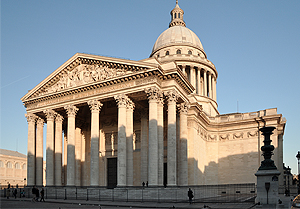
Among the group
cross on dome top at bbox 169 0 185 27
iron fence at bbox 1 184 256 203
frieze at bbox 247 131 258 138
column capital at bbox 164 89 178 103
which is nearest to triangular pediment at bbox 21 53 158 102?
column capital at bbox 164 89 178 103

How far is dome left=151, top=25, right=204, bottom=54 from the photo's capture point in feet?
226

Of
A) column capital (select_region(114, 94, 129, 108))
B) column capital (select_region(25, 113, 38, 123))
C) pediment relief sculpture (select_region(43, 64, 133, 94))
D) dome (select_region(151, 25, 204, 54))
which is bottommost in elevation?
column capital (select_region(25, 113, 38, 123))

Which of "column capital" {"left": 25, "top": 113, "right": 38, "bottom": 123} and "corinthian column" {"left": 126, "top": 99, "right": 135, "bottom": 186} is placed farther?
"column capital" {"left": 25, "top": 113, "right": 38, "bottom": 123}

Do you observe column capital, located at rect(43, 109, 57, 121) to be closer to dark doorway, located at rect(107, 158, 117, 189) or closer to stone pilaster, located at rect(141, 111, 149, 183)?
dark doorway, located at rect(107, 158, 117, 189)

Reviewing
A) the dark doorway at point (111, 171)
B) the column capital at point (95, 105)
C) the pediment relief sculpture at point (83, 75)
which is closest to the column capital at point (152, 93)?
the pediment relief sculpture at point (83, 75)

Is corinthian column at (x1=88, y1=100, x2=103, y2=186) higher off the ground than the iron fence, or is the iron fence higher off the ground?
corinthian column at (x1=88, y1=100, x2=103, y2=186)

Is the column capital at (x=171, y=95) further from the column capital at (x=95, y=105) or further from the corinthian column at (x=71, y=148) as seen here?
the corinthian column at (x=71, y=148)

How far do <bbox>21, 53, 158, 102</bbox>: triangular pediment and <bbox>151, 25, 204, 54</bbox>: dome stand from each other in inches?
1262

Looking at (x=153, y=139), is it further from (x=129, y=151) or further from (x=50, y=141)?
(x=50, y=141)

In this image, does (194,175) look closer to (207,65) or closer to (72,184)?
(72,184)

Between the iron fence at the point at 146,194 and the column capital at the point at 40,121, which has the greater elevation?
the column capital at the point at 40,121

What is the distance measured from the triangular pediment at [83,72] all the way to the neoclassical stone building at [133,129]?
12 cm

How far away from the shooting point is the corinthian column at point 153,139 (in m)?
32.9

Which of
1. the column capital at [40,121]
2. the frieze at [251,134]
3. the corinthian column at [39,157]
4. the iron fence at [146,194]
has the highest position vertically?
the column capital at [40,121]
